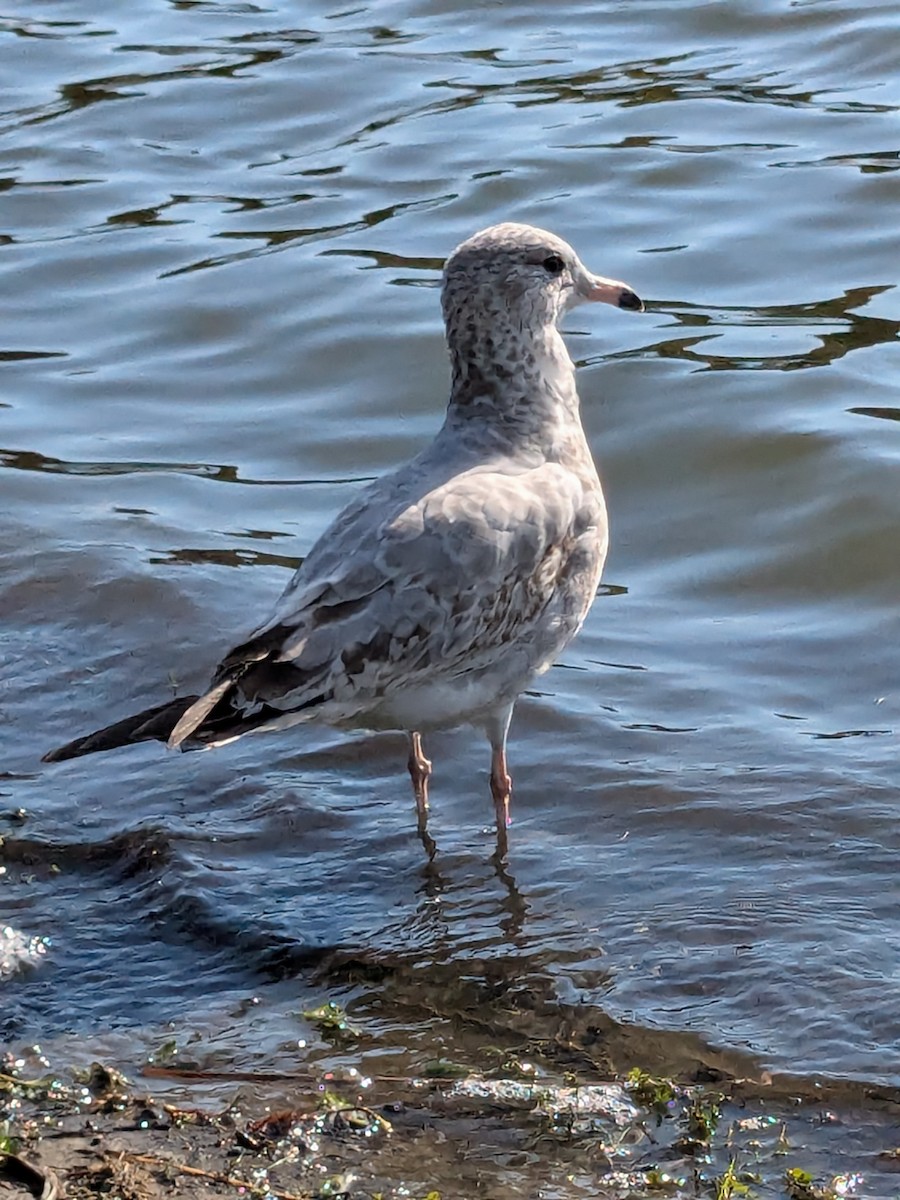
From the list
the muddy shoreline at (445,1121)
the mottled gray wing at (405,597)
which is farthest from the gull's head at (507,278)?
the muddy shoreline at (445,1121)

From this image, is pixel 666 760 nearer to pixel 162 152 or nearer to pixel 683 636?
pixel 683 636

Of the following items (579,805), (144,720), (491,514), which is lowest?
(579,805)

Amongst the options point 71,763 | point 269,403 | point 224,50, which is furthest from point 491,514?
point 224,50

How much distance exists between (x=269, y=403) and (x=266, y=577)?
1.86 m

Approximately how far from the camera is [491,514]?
19.0 feet

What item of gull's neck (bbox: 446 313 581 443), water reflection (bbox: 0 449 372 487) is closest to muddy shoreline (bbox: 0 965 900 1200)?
gull's neck (bbox: 446 313 581 443)

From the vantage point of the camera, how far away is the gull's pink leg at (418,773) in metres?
6.29

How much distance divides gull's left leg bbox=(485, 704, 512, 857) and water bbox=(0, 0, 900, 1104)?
9 cm

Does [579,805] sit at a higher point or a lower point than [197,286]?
lower

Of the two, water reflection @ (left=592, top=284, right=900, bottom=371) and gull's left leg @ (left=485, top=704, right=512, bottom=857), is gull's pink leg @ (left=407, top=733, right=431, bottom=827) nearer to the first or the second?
gull's left leg @ (left=485, top=704, right=512, bottom=857)

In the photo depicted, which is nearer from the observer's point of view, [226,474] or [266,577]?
[266,577]

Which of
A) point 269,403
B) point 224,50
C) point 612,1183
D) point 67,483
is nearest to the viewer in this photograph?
point 612,1183

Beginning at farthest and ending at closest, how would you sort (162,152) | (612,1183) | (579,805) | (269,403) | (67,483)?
1. (162,152)
2. (269,403)
3. (67,483)
4. (579,805)
5. (612,1183)

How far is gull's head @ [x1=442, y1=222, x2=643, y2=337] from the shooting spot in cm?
632
